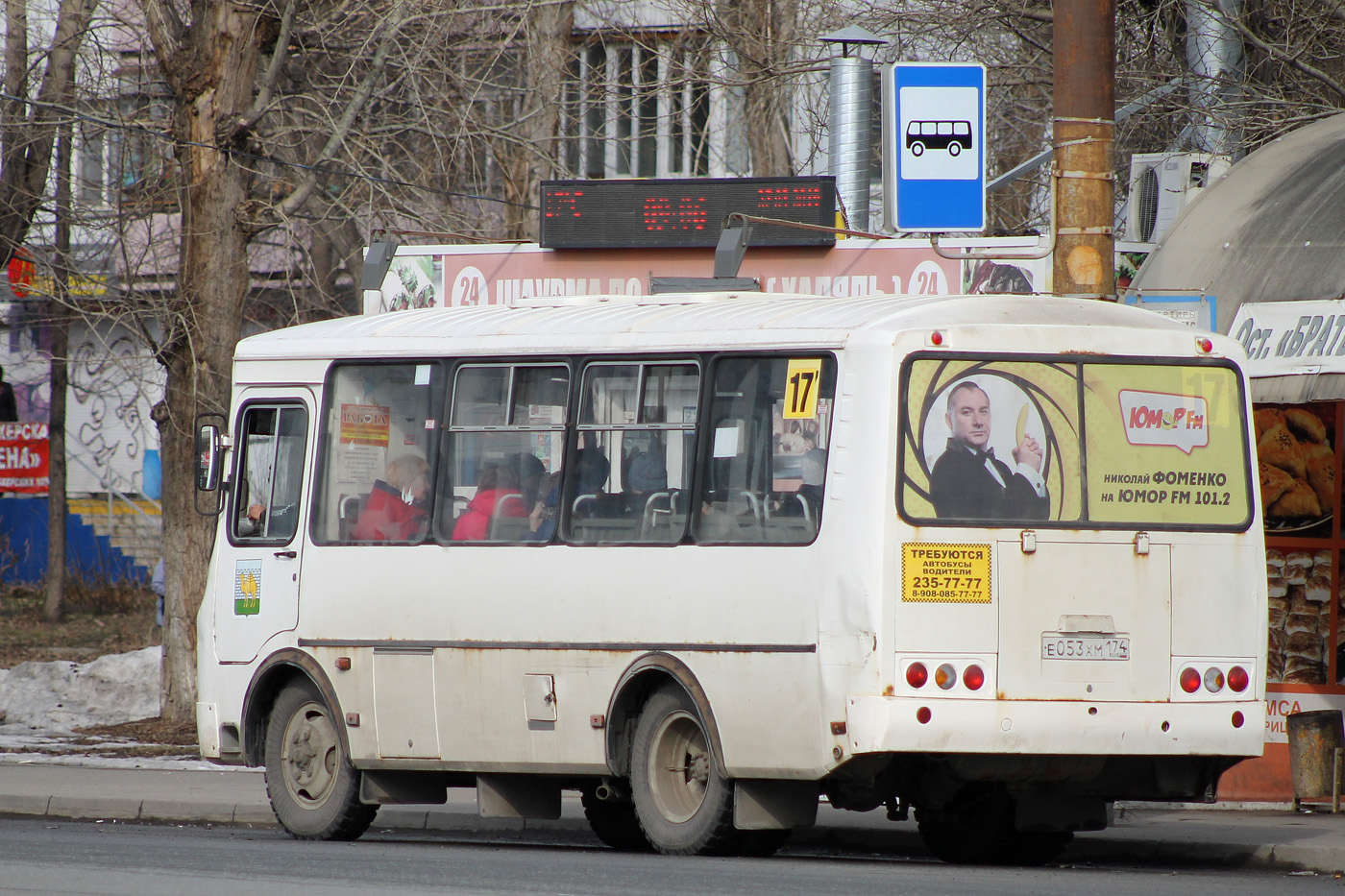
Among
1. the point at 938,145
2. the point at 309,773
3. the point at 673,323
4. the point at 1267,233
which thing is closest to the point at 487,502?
the point at 673,323

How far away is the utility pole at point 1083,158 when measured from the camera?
11.5 m

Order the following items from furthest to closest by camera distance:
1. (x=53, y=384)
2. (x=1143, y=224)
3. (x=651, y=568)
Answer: (x=53, y=384) → (x=1143, y=224) → (x=651, y=568)

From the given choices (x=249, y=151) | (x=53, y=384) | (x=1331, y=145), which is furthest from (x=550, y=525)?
(x=53, y=384)

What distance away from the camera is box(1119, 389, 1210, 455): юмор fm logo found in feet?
32.7

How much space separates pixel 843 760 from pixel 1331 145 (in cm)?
682

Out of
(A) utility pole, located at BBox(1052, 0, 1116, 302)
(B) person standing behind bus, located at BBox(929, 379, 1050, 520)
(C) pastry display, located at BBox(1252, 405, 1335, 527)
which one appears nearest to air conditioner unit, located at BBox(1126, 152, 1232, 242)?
(C) pastry display, located at BBox(1252, 405, 1335, 527)

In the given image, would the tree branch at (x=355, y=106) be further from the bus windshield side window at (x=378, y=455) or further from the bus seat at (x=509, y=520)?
the bus seat at (x=509, y=520)

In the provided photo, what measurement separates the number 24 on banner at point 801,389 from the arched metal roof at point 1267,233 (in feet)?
12.7

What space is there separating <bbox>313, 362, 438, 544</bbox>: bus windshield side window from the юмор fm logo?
381cm

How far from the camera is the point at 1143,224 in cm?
1650

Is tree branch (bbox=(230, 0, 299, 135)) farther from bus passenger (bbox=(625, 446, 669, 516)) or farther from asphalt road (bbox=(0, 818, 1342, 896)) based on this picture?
bus passenger (bbox=(625, 446, 669, 516))

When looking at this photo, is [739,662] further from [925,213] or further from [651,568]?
[925,213]

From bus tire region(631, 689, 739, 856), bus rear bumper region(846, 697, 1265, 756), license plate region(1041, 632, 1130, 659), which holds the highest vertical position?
license plate region(1041, 632, 1130, 659)

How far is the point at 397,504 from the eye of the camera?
1159 centimetres
